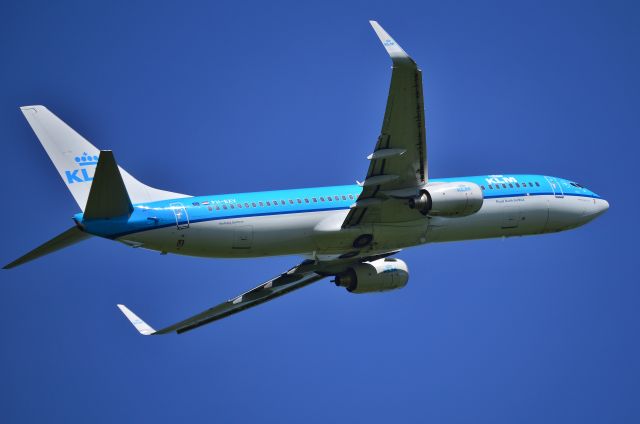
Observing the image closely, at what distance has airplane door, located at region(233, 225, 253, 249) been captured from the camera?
51.1 meters

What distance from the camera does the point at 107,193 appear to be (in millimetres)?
46688

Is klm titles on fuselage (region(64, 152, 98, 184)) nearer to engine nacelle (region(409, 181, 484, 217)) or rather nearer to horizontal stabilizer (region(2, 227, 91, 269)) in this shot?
horizontal stabilizer (region(2, 227, 91, 269))

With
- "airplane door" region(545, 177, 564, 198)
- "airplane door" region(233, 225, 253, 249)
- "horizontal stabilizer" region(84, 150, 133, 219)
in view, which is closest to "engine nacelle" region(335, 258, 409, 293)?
"airplane door" region(233, 225, 253, 249)

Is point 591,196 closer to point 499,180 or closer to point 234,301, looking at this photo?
point 499,180

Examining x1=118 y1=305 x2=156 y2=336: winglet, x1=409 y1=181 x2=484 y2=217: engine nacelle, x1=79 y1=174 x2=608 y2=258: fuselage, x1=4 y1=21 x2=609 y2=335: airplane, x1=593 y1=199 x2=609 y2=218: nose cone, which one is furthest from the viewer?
x1=593 y1=199 x2=609 y2=218: nose cone

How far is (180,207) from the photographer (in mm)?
50094

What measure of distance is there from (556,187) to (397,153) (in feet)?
40.2

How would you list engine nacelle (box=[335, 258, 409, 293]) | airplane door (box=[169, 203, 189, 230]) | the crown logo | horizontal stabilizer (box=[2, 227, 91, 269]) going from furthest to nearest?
engine nacelle (box=[335, 258, 409, 293]) → the crown logo → airplane door (box=[169, 203, 189, 230]) → horizontal stabilizer (box=[2, 227, 91, 269])

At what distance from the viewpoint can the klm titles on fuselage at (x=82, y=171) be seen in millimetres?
50750

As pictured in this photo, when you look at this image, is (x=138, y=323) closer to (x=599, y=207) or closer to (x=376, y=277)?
(x=376, y=277)

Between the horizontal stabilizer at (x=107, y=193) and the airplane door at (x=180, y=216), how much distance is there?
2.08 metres

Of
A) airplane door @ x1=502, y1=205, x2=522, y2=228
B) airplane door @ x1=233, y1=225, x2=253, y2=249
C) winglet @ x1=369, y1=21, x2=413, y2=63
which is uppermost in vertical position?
winglet @ x1=369, y1=21, x2=413, y2=63

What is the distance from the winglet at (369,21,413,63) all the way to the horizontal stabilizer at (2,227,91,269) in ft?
43.3

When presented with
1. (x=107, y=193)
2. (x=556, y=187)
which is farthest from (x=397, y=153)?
(x=556, y=187)
